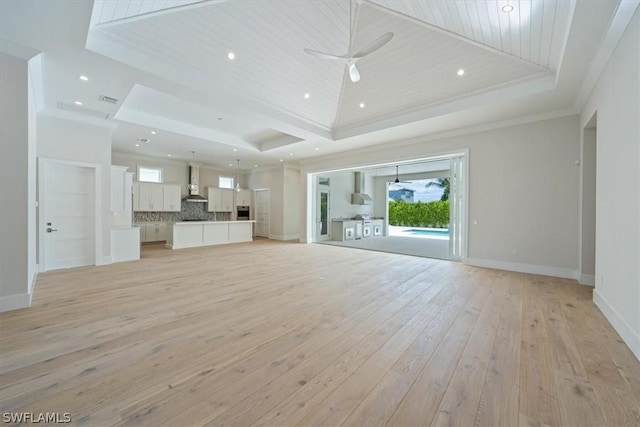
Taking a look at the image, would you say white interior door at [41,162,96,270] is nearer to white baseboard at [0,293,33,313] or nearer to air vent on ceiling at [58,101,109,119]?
air vent on ceiling at [58,101,109,119]

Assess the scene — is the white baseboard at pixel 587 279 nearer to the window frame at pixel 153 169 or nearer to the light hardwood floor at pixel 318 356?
the light hardwood floor at pixel 318 356

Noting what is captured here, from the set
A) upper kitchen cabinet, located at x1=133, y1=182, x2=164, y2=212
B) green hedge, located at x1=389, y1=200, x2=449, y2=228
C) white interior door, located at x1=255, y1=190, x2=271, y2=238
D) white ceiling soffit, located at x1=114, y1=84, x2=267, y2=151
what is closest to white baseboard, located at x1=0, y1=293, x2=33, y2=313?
white ceiling soffit, located at x1=114, y1=84, x2=267, y2=151

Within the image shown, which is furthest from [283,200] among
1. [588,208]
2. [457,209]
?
[588,208]

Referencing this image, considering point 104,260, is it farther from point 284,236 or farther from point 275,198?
point 275,198

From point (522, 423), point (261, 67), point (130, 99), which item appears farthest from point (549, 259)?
point (130, 99)

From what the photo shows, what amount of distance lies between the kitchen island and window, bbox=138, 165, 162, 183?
92.0 inches

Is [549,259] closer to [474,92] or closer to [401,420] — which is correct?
Answer: [474,92]

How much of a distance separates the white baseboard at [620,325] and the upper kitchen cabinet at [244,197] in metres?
11.4

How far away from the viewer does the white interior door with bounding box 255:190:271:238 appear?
38.1 ft

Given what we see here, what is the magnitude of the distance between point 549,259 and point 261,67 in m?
6.41

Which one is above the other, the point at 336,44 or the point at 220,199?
the point at 336,44

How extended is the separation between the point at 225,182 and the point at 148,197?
3.35 metres

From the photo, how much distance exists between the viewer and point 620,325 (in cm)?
256

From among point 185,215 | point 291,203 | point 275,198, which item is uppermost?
point 275,198
